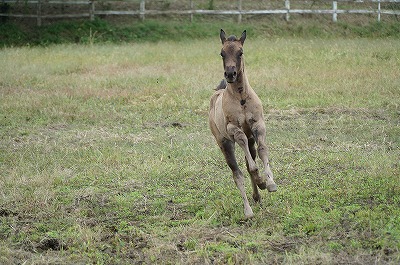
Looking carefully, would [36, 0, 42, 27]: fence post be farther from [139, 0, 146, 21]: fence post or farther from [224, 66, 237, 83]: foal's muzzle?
[224, 66, 237, 83]: foal's muzzle

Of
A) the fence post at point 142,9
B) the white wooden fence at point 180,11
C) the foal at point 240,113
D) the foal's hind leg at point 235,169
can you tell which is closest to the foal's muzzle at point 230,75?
the foal at point 240,113

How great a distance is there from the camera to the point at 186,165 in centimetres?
1089

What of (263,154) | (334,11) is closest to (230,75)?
(263,154)

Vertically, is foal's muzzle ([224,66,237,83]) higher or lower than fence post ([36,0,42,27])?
higher

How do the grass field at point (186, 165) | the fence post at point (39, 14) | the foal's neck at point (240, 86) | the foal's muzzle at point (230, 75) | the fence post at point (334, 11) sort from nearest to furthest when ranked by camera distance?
the grass field at point (186, 165) → the foal's muzzle at point (230, 75) → the foal's neck at point (240, 86) → the fence post at point (39, 14) → the fence post at point (334, 11)

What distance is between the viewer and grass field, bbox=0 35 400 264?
7.03 metres

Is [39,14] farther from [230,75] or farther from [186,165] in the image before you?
[230,75]

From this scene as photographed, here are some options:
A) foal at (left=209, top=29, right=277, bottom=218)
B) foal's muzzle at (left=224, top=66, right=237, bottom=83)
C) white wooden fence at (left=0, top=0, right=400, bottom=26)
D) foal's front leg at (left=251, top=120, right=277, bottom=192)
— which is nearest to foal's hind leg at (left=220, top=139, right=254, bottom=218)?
→ foal at (left=209, top=29, right=277, bottom=218)

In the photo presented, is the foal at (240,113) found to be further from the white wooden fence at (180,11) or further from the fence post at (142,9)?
the fence post at (142,9)

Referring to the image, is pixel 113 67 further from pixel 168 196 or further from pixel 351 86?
pixel 168 196

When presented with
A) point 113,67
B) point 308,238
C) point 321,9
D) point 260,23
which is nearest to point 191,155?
point 308,238

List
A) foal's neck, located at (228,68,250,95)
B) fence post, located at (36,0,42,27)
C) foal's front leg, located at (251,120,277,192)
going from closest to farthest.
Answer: foal's front leg, located at (251,120,277,192) → foal's neck, located at (228,68,250,95) → fence post, located at (36,0,42,27)

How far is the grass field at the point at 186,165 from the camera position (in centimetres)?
703

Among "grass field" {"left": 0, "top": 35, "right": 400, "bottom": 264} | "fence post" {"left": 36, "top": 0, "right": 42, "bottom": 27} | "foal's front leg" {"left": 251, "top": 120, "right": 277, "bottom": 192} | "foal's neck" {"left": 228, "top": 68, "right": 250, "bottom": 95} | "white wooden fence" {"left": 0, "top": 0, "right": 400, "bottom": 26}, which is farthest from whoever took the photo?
"white wooden fence" {"left": 0, "top": 0, "right": 400, "bottom": 26}
